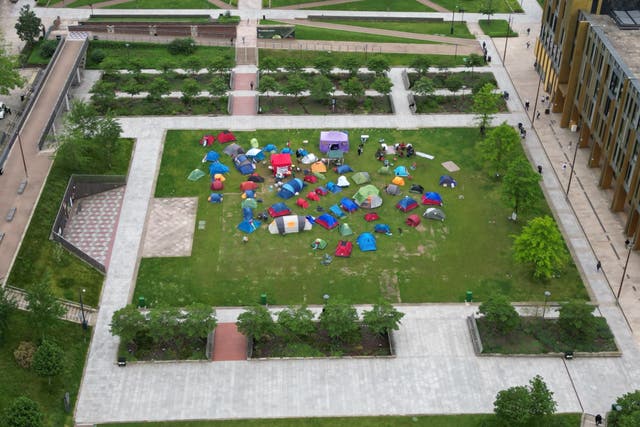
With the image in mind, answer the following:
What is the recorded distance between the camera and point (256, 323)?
8600 cm

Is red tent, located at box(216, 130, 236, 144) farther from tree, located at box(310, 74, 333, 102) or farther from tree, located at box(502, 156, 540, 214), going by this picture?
tree, located at box(502, 156, 540, 214)

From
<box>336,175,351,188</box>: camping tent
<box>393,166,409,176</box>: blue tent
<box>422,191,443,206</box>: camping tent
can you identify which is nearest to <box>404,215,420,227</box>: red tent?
<box>422,191,443,206</box>: camping tent

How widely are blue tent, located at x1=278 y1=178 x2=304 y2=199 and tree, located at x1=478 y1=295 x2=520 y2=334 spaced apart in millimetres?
32060

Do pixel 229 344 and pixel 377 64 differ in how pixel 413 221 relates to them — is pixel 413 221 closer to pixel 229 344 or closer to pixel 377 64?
pixel 229 344

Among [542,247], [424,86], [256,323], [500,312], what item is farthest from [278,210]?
[424,86]

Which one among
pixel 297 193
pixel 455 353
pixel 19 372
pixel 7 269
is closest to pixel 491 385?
pixel 455 353

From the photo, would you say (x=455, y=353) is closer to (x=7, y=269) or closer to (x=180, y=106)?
(x=7, y=269)

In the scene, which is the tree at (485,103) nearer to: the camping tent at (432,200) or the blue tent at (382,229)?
the camping tent at (432,200)

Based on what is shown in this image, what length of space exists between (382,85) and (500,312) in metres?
53.2

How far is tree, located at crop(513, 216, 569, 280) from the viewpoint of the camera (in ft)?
310

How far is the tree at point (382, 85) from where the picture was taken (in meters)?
131

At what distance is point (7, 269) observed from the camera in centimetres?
9281

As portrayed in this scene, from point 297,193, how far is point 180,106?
102 feet

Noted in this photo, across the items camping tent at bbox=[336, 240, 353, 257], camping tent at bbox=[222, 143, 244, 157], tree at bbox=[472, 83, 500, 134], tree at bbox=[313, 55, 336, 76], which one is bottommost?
camping tent at bbox=[336, 240, 353, 257]
